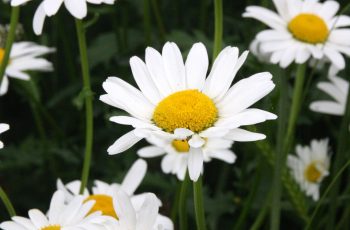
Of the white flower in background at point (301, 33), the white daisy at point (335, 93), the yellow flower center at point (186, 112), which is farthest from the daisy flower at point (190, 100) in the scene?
the white daisy at point (335, 93)

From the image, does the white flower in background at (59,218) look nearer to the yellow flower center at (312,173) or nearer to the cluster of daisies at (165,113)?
the cluster of daisies at (165,113)

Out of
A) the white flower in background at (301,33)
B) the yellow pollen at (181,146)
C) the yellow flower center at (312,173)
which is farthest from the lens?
the yellow flower center at (312,173)

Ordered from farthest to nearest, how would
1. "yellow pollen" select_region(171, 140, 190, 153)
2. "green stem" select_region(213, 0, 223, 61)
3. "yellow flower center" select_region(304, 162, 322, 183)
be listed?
1. "yellow flower center" select_region(304, 162, 322, 183)
2. "yellow pollen" select_region(171, 140, 190, 153)
3. "green stem" select_region(213, 0, 223, 61)

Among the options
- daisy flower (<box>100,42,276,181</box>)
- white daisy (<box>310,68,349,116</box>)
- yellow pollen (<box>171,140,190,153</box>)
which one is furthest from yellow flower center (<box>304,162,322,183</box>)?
daisy flower (<box>100,42,276,181</box>)

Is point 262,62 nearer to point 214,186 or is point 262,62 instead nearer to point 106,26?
point 214,186

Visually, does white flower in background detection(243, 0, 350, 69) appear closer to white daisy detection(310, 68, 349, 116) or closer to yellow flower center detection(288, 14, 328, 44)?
yellow flower center detection(288, 14, 328, 44)
